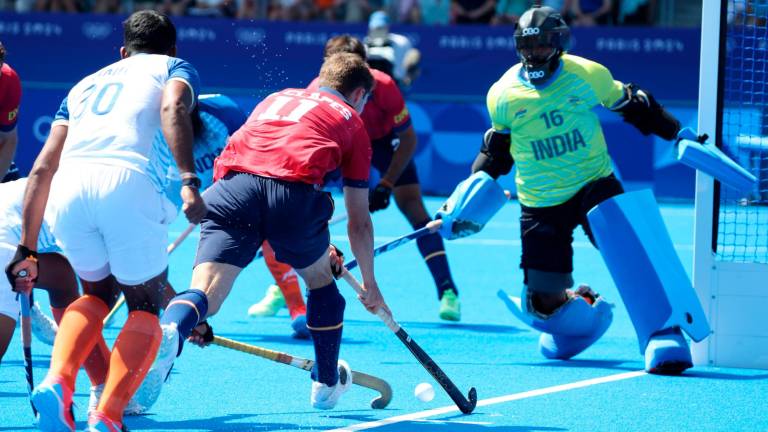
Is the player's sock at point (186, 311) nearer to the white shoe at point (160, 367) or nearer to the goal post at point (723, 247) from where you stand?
the white shoe at point (160, 367)

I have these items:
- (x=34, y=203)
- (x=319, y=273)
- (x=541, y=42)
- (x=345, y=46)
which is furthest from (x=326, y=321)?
(x=345, y=46)

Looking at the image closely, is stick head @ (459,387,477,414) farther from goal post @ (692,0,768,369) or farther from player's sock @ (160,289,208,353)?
goal post @ (692,0,768,369)

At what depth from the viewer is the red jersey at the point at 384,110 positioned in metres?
7.47

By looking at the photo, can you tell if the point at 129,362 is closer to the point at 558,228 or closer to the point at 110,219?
the point at 110,219

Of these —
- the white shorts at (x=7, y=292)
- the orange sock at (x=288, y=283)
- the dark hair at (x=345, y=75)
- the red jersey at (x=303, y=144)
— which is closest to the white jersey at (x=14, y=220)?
the white shorts at (x=7, y=292)

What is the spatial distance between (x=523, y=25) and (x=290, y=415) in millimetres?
2361

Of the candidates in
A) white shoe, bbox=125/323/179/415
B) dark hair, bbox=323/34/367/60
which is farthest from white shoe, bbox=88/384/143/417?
dark hair, bbox=323/34/367/60

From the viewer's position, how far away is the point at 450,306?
Answer: 757cm

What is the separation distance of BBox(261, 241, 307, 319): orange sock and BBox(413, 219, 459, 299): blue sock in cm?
112

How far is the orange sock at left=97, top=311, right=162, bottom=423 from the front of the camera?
4.02m

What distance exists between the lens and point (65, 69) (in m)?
16.1

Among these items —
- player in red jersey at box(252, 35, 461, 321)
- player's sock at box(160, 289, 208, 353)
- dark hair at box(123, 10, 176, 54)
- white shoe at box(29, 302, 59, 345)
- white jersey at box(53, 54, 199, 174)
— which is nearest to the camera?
white jersey at box(53, 54, 199, 174)

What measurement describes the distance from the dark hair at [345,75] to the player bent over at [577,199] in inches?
53.3

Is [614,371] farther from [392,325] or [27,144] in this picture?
[27,144]
